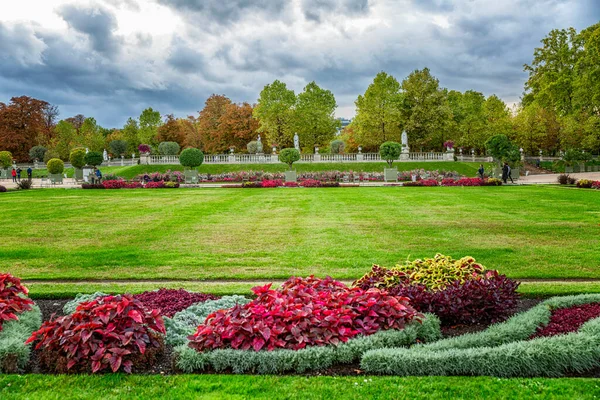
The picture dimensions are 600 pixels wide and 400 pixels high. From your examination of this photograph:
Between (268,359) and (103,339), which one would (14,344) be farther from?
(268,359)

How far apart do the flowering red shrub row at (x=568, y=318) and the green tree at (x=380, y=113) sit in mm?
52190

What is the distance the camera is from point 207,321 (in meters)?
5.04

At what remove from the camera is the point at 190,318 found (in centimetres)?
574

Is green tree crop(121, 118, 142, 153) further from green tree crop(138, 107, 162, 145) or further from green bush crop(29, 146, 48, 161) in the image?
green bush crop(29, 146, 48, 161)

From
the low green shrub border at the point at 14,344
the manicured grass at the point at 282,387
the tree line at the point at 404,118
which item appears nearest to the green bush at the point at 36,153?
the tree line at the point at 404,118

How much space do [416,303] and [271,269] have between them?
3.89 m

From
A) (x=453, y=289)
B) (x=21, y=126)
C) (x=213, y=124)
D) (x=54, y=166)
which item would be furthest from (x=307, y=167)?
(x=21, y=126)

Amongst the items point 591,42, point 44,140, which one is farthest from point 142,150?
point 591,42

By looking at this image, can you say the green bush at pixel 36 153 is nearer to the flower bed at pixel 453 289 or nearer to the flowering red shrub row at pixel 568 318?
the flower bed at pixel 453 289

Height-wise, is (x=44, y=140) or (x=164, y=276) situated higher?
(x=44, y=140)

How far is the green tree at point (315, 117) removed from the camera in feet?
205

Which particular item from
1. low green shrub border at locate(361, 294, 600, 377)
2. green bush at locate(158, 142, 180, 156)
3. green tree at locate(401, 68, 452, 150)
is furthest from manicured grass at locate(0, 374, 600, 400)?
green tree at locate(401, 68, 452, 150)

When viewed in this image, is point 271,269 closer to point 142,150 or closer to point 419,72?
point 142,150

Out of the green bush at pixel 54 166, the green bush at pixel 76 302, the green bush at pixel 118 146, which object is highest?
the green bush at pixel 118 146
